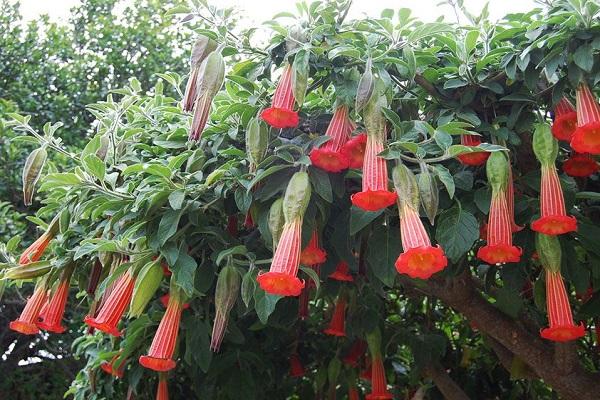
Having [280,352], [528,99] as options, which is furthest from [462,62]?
[280,352]

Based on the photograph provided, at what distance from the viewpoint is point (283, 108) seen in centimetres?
153

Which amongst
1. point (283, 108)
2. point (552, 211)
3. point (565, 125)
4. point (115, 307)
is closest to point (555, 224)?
point (552, 211)

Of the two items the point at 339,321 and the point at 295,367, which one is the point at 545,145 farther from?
the point at 295,367

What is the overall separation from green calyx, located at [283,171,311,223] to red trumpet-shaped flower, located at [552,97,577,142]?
0.61 metres

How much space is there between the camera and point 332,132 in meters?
1.58

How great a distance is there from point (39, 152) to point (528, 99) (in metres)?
1.33

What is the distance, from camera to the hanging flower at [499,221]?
4.93ft

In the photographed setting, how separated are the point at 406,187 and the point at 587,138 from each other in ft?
1.29

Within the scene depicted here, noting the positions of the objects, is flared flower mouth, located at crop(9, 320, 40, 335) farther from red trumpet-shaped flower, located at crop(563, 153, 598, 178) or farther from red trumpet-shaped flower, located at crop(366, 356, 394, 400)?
red trumpet-shaped flower, located at crop(563, 153, 598, 178)

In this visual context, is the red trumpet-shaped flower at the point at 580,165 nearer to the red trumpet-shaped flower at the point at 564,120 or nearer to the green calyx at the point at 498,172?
the red trumpet-shaped flower at the point at 564,120

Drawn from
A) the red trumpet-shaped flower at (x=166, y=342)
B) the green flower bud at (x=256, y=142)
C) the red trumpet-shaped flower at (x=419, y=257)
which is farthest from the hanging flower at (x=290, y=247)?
the red trumpet-shaped flower at (x=166, y=342)

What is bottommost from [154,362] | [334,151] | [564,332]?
[154,362]

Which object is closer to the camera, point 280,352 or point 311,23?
point 311,23

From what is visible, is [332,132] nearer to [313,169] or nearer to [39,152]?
[313,169]
